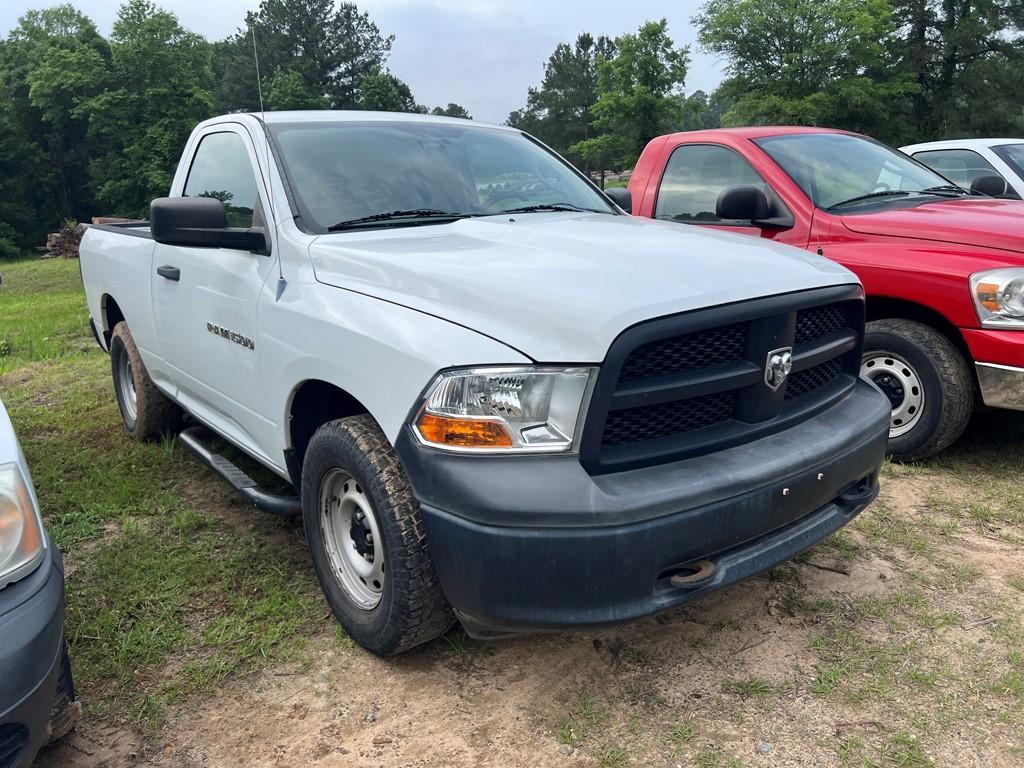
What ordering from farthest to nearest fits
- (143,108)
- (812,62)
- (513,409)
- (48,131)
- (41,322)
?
1. (48,131)
2. (143,108)
3. (812,62)
4. (41,322)
5. (513,409)

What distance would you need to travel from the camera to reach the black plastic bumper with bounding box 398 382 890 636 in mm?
1999

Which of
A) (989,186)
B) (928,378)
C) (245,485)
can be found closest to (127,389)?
(245,485)

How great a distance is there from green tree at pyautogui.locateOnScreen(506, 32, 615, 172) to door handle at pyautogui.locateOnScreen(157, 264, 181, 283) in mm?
64939

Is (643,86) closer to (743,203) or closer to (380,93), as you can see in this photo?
(380,93)

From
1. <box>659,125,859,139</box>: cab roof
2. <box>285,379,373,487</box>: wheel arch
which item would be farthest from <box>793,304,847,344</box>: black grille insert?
<box>659,125,859,139</box>: cab roof

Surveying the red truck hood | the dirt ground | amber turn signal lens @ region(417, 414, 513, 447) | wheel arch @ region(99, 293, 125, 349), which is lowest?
the dirt ground

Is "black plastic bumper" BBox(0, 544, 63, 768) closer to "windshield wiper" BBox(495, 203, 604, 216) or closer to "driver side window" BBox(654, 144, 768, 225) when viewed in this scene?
"windshield wiper" BBox(495, 203, 604, 216)

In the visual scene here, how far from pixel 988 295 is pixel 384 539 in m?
3.16

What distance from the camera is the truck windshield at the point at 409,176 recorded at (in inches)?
121

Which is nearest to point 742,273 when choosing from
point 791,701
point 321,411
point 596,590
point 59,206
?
point 596,590

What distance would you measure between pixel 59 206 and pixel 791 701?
196ft

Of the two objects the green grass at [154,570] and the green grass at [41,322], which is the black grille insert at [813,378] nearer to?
the green grass at [154,570]

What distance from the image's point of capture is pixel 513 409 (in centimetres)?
209

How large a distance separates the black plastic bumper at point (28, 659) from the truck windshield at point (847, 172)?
14.0 ft
